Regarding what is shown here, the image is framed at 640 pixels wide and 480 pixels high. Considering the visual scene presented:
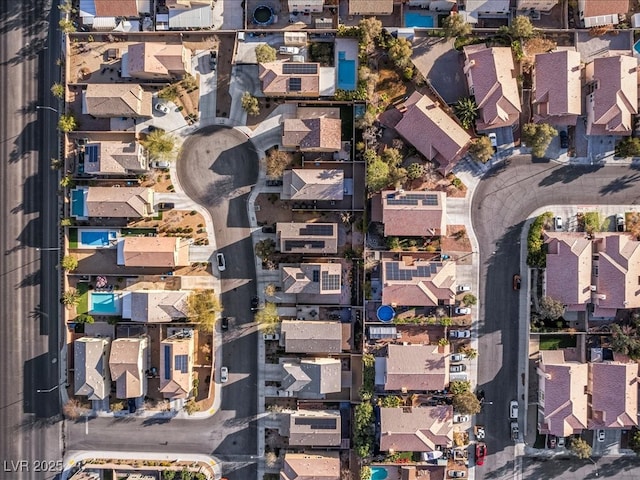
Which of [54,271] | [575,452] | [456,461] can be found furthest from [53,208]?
[575,452]

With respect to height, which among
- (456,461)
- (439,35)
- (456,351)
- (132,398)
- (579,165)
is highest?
(439,35)

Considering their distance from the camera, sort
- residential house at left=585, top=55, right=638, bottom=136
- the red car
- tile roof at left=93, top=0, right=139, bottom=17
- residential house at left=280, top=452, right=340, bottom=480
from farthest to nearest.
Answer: the red car < tile roof at left=93, top=0, right=139, bottom=17 < residential house at left=280, top=452, right=340, bottom=480 < residential house at left=585, top=55, right=638, bottom=136

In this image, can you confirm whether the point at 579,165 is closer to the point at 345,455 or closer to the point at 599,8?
the point at 599,8

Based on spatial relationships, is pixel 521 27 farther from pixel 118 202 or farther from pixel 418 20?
pixel 118 202

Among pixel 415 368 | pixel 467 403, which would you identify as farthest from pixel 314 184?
pixel 467 403

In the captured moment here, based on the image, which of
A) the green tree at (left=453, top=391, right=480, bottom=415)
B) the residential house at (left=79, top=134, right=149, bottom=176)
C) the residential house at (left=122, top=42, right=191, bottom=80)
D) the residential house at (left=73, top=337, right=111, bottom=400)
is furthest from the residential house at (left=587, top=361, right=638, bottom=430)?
the residential house at (left=122, top=42, right=191, bottom=80)

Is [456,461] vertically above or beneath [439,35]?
beneath

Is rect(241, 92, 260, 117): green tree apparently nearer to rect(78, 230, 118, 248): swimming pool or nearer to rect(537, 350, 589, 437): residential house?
rect(78, 230, 118, 248): swimming pool
